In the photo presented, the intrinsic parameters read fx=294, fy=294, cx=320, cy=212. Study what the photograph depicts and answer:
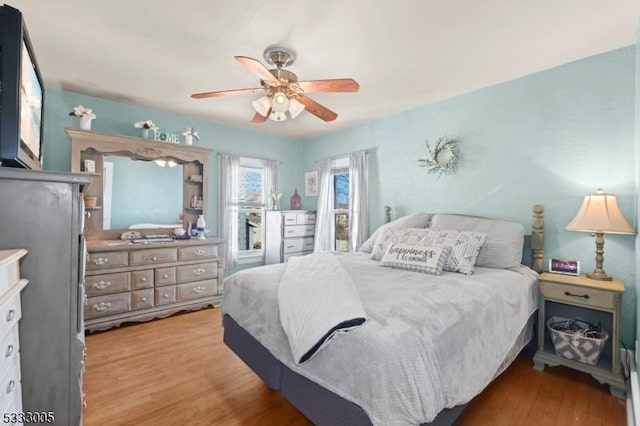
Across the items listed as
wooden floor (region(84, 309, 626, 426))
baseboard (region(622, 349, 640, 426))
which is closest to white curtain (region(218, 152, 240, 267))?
wooden floor (region(84, 309, 626, 426))

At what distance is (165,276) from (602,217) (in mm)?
3948

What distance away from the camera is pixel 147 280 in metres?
3.16

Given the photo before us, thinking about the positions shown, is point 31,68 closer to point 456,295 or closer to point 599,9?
point 456,295

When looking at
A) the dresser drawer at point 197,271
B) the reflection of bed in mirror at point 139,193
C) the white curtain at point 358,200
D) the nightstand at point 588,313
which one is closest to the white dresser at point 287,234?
the white curtain at point 358,200

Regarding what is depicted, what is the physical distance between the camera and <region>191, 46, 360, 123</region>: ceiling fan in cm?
209

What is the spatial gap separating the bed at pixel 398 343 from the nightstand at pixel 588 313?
0.34 feet

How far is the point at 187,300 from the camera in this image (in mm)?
3414

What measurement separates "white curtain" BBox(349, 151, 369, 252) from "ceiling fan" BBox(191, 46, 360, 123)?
167 cm

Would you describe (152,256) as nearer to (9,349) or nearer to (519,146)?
(9,349)

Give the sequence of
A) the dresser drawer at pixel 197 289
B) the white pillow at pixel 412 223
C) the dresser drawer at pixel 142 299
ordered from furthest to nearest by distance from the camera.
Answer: the dresser drawer at pixel 197 289 < the white pillow at pixel 412 223 < the dresser drawer at pixel 142 299

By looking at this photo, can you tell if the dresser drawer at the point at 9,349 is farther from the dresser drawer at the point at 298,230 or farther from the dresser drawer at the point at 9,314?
the dresser drawer at the point at 298,230

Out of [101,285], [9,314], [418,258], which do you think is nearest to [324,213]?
[418,258]

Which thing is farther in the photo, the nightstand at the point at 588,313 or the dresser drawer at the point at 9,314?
the nightstand at the point at 588,313

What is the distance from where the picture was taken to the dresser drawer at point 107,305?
282 centimetres
